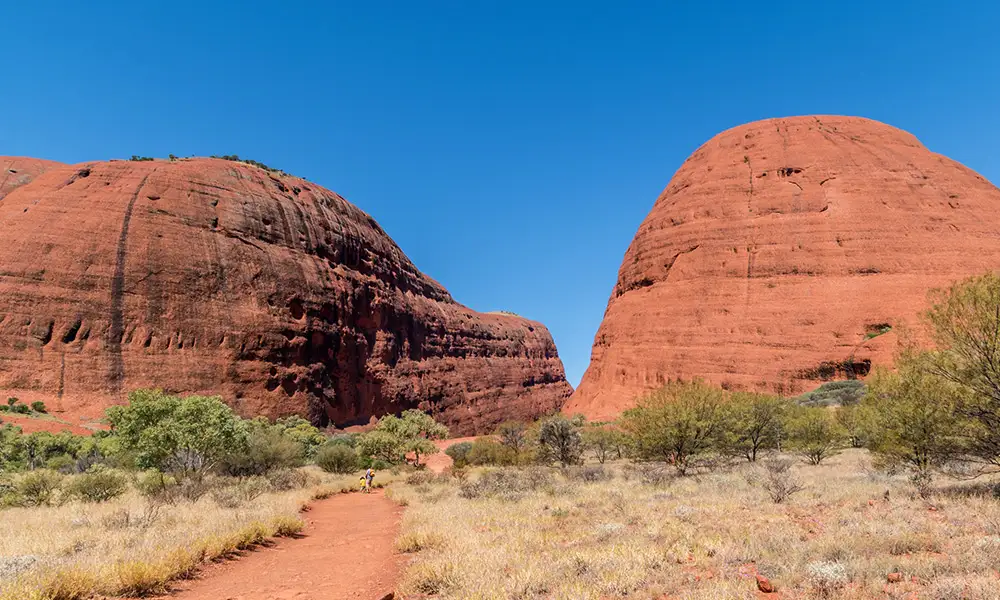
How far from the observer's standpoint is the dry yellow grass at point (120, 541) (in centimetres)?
573

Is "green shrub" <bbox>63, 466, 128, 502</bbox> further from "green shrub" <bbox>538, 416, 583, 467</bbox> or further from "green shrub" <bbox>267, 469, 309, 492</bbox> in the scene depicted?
"green shrub" <bbox>538, 416, 583, 467</bbox>

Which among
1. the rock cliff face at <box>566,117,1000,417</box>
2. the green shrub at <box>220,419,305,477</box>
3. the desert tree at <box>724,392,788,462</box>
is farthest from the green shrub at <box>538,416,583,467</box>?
the rock cliff face at <box>566,117,1000,417</box>

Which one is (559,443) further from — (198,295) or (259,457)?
(198,295)

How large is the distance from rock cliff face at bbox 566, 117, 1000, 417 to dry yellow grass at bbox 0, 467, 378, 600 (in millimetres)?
38265

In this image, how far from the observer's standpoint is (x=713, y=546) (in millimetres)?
6938

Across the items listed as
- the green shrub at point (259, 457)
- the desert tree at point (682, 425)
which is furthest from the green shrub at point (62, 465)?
the desert tree at point (682, 425)

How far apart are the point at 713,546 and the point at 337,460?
23.9m

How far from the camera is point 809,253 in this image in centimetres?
4397

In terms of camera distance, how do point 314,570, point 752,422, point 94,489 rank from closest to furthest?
point 314,570 < point 94,489 < point 752,422

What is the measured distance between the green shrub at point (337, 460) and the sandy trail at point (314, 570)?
52.3 feet

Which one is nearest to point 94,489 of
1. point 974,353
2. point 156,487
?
point 156,487

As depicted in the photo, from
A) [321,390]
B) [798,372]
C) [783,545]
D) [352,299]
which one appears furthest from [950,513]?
[352,299]

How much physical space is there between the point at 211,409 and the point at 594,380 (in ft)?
136

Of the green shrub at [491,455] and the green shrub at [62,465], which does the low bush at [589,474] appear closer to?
the green shrub at [491,455]
